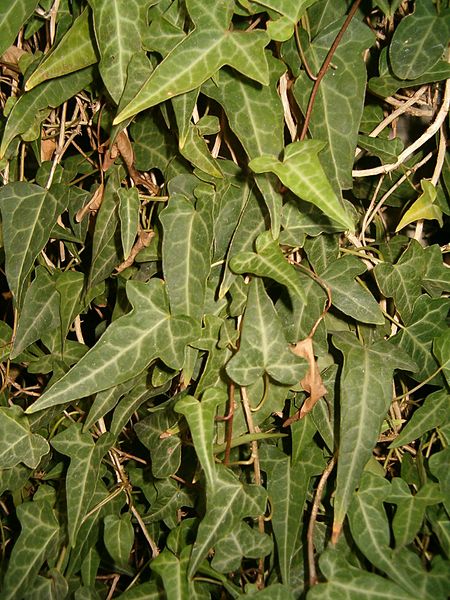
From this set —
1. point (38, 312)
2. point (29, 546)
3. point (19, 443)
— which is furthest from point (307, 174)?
point (29, 546)

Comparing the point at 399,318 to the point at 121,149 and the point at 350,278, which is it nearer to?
the point at 350,278

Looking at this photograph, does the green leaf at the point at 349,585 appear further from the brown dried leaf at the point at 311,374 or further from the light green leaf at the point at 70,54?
the light green leaf at the point at 70,54

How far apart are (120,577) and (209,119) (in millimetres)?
803

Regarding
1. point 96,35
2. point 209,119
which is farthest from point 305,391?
point 96,35

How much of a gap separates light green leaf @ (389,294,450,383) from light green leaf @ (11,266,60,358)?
48 cm

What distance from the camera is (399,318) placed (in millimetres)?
829

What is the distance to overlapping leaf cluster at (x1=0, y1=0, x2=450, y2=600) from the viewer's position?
0.69 metres

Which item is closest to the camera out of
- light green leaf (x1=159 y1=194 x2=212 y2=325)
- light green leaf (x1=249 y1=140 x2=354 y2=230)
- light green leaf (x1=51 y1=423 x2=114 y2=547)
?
light green leaf (x1=249 y1=140 x2=354 y2=230)

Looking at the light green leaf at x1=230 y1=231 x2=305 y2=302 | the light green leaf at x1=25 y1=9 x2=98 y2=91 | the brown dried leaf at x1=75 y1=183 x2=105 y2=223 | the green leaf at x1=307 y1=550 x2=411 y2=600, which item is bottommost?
the green leaf at x1=307 y1=550 x2=411 y2=600

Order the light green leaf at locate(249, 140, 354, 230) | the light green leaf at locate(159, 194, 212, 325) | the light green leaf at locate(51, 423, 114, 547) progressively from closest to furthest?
the light green leaf at locate(249, 140, 354, 230) < the light green leaf at locate(159, 194, 212, 325) < the light green leaf at locate(51, 423, 114, 547)

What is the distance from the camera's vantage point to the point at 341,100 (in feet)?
2.29

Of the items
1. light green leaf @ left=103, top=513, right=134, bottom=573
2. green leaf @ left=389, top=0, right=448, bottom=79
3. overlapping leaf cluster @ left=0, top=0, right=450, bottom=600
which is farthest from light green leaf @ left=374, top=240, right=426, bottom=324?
light green leaf @ left=103, top=513, right=134, bottom=573

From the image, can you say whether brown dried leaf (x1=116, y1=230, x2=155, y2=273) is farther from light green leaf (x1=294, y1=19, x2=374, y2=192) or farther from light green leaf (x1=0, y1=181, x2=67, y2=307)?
light green leaf (x1=294, y1=19, x2=374, y2=192)

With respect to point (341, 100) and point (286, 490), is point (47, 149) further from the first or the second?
point (286, 490)
